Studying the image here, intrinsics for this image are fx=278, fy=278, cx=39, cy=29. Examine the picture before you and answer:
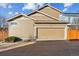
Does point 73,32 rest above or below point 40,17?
below

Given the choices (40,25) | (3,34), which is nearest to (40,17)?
(40,25)

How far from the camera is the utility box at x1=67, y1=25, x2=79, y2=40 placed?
924 inches

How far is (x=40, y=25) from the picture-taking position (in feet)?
77.5

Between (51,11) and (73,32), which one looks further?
(73,32)

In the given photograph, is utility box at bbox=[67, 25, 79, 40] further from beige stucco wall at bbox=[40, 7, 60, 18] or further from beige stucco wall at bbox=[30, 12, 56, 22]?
beige stucco wall at bbox=[30, 12, 56, 22]

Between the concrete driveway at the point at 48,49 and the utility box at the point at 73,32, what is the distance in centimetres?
58

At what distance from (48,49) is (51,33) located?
2942mm

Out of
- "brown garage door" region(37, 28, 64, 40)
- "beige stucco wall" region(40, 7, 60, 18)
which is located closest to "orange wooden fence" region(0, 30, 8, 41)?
"brown garage door" region(37, 28, 64, 40)

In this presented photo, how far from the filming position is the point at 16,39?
21562 mm

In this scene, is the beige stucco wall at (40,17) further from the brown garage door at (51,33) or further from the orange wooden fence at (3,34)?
the orange wooden fence at (3,34)

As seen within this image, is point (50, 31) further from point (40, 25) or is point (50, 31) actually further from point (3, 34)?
point (3, 34)

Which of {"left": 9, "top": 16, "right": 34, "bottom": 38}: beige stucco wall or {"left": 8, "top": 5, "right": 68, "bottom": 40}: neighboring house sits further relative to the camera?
{"left": 8, "top": 5, "right": 68, "bottom": 40}: neighboring house

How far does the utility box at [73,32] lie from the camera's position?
23.5 metres

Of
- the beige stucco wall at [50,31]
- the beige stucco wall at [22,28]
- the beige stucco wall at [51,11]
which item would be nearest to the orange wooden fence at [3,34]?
the beige stucco wall at [22,28]
